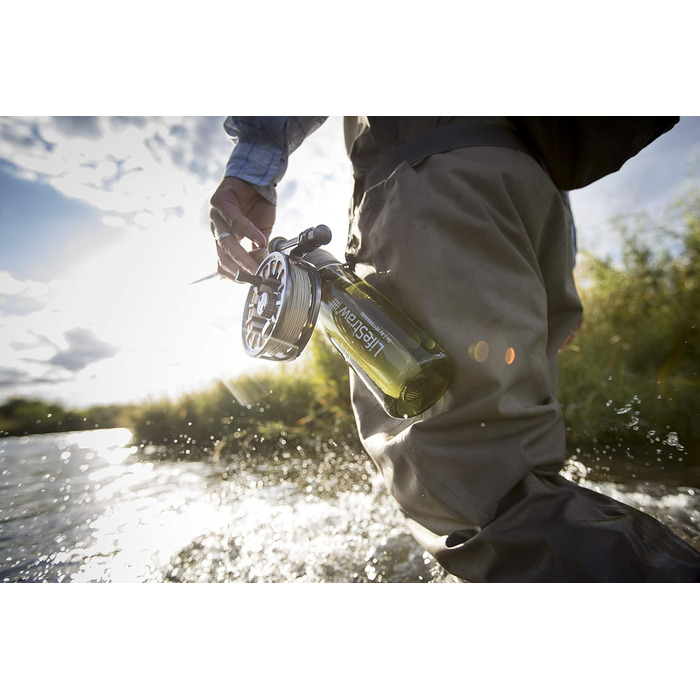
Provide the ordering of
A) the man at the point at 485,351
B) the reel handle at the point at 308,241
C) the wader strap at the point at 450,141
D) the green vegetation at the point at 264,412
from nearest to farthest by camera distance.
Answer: the man at the point at 485,351, the wader strap at the point at 450,141, the reel handle at the point at 308,241, the green vegetation at the point at 264,412

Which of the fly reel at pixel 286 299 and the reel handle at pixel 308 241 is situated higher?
the reel handle at pixel 308 241

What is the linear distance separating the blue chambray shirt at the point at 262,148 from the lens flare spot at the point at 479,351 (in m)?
0.92


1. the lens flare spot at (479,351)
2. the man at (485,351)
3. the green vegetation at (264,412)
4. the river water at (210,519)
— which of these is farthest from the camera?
the green vegetation at (264,412)

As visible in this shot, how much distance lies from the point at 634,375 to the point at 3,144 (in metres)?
3.70

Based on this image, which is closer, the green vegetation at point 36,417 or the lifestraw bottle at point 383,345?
the lifestraw bottle at point 383,345

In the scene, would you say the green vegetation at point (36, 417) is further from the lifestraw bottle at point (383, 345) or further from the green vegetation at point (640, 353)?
the green vegetation at point (640, 353)

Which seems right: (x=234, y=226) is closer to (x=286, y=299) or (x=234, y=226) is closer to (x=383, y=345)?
(x=286, y=299)

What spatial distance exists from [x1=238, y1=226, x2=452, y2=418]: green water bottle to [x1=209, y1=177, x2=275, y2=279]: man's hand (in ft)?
0.24

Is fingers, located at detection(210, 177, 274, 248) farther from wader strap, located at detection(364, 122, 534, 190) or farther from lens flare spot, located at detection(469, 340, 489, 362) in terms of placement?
lens flare spot, located at detection(469, 340, 489, 362)

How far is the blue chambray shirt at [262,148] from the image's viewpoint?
1.39 meters

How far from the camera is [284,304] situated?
43.0 inches

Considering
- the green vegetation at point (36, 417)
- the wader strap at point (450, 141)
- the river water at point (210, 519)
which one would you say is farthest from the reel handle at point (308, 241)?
the green vegetation at point (36, 417)
